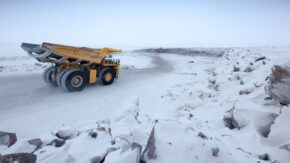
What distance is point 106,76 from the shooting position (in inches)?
382

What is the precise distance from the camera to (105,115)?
5980mm

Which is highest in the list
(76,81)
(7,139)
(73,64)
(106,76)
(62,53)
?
(62,53)

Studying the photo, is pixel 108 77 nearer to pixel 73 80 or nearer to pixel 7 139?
pixel 73 80

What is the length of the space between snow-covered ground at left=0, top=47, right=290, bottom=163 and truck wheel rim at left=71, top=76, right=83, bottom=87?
1.74 ft

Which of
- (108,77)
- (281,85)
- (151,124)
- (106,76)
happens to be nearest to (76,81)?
(106,76)

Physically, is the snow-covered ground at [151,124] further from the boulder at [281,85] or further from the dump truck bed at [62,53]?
the dump truck bed at [62,53]

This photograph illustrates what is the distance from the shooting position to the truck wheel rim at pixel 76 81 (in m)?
8.28

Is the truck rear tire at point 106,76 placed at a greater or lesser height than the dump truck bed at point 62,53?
lesser

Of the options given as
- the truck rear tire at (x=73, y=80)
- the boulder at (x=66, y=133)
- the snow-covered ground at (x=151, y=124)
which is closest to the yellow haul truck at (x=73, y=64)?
the truck rear tire at (x=73, y=80)

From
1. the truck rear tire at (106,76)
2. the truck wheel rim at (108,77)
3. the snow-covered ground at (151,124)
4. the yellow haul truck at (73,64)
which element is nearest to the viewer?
the snow-covered ground at (151,124)

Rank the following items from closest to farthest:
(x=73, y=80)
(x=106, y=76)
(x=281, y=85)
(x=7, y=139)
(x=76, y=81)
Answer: (x=7, y=139) < (x=281, y=85) < (x=73, y=80) < (x=76, y=81) < (x=106, y=76)

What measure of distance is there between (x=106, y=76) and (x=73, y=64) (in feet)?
5.56

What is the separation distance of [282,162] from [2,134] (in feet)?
14.3

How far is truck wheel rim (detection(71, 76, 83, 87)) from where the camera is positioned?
27.2 feet
